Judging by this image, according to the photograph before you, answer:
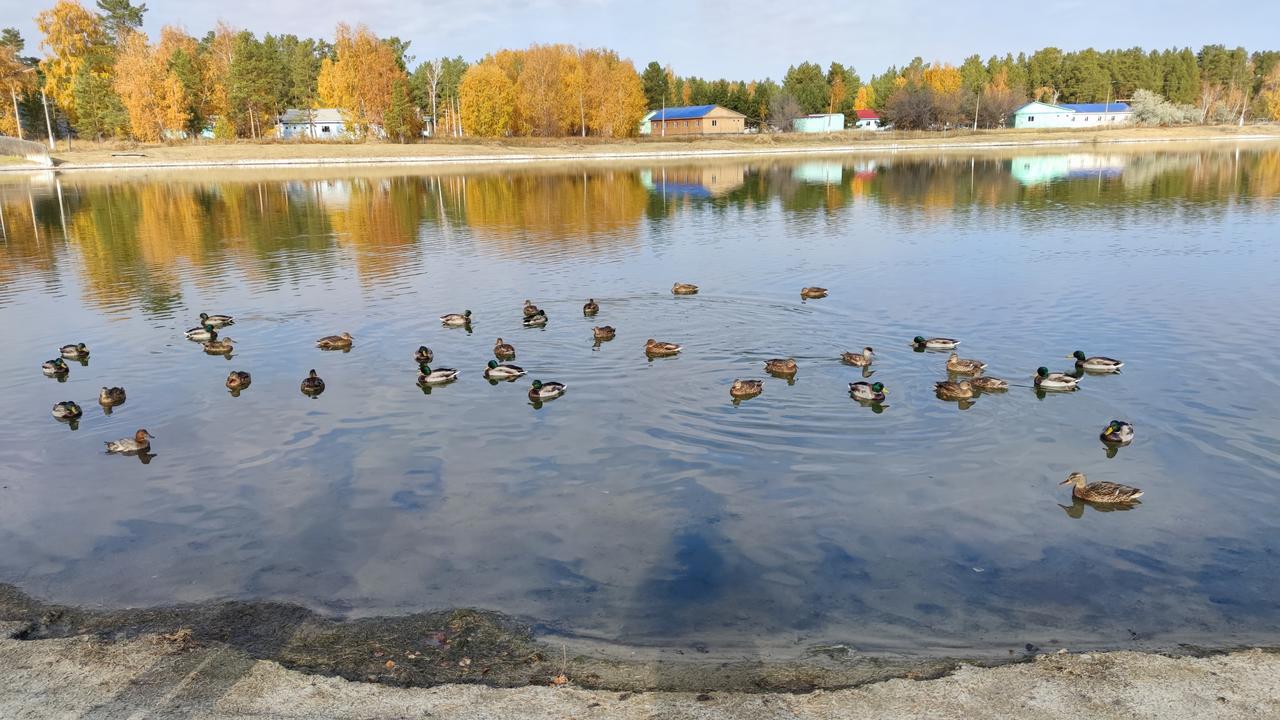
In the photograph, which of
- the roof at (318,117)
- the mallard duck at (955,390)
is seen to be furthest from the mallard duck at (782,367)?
the roof at (318,117)

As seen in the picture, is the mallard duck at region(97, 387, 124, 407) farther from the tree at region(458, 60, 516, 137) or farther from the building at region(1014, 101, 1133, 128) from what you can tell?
the building at region(1014, 101, 1133, 128)

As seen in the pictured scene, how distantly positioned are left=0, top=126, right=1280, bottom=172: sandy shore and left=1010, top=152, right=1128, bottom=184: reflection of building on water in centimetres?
3187

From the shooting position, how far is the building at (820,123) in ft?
586

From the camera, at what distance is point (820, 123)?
182m

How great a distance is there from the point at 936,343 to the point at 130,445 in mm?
17033

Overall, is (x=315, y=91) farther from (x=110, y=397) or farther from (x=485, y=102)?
(x=110, y=397)

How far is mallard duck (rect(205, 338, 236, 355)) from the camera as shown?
22359 mm

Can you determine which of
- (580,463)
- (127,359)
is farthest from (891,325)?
(127,359)

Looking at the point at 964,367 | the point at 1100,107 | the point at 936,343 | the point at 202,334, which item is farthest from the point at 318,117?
the point at 1100,107

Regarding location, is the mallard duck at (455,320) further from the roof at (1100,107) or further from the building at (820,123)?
the roof at (1100,107)

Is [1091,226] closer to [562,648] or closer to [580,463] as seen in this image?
[580,463]

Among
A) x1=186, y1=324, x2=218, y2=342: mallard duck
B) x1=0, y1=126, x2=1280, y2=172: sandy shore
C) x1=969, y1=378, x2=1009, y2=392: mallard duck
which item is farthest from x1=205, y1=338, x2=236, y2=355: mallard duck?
x1=0, y1=126, x2=1280, y2=172: sandy shore

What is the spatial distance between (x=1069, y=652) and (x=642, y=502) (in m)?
6.10

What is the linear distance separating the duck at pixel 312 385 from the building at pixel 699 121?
152 m
